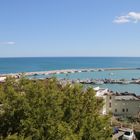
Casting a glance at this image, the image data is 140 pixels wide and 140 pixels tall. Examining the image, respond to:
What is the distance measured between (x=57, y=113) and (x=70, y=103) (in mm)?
1914

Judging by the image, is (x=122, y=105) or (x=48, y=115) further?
(x=122, y=105)

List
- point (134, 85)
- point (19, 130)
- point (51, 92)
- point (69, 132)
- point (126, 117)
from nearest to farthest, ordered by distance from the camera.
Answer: point (69, 132) → point (19, 130) → point (51, 92) → point (126, 117) → point (134, 85)

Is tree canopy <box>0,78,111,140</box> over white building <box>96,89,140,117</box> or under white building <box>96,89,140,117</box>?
over

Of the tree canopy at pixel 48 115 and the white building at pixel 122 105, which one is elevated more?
the tree canopy at pixel 48 115

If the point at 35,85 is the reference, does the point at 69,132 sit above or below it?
below

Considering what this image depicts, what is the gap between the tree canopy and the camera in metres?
22.2

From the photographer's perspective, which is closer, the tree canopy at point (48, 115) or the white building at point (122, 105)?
the tree canopy at point (48, 115)

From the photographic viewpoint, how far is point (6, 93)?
25.3 metres

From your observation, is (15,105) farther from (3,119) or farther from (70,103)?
(70,103)

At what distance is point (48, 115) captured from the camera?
23.2 m

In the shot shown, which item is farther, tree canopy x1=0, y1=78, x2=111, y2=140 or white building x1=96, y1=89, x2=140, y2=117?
white building x1=96, y1=89, x2=140, y2=117

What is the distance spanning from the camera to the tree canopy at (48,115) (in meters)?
22.2

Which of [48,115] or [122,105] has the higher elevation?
[48,115]

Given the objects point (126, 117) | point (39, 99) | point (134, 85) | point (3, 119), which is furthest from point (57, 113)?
point (134, 85)
